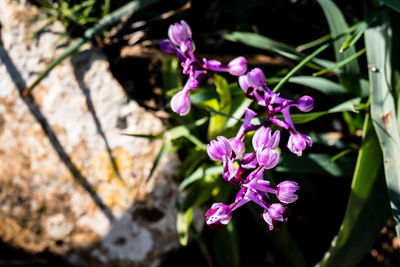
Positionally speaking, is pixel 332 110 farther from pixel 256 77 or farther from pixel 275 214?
pixel 275 214

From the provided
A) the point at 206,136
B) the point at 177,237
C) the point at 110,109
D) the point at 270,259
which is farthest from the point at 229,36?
the point at 270,259

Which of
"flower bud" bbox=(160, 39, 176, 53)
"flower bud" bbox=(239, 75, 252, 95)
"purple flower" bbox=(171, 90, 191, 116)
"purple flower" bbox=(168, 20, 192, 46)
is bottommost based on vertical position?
"flower bud" bbox=(239, 75, 252, 95)

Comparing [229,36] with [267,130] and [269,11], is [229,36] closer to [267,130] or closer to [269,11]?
[269,11]

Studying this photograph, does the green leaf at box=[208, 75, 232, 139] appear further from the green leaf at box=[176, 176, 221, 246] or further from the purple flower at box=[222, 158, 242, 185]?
the purple flower at box=[222, 158, 242, 185]

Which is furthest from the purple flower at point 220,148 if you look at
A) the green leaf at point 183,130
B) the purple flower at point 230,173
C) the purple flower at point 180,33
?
the green leaf at point 183,130

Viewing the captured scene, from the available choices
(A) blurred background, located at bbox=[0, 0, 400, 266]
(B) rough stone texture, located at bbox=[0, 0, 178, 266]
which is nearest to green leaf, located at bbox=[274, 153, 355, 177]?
(A) blurred background, located at bbox=[0, 0, 400, 266]

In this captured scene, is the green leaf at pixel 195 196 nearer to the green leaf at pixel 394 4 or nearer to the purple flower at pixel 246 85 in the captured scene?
the purple flower at pixel 246 85
